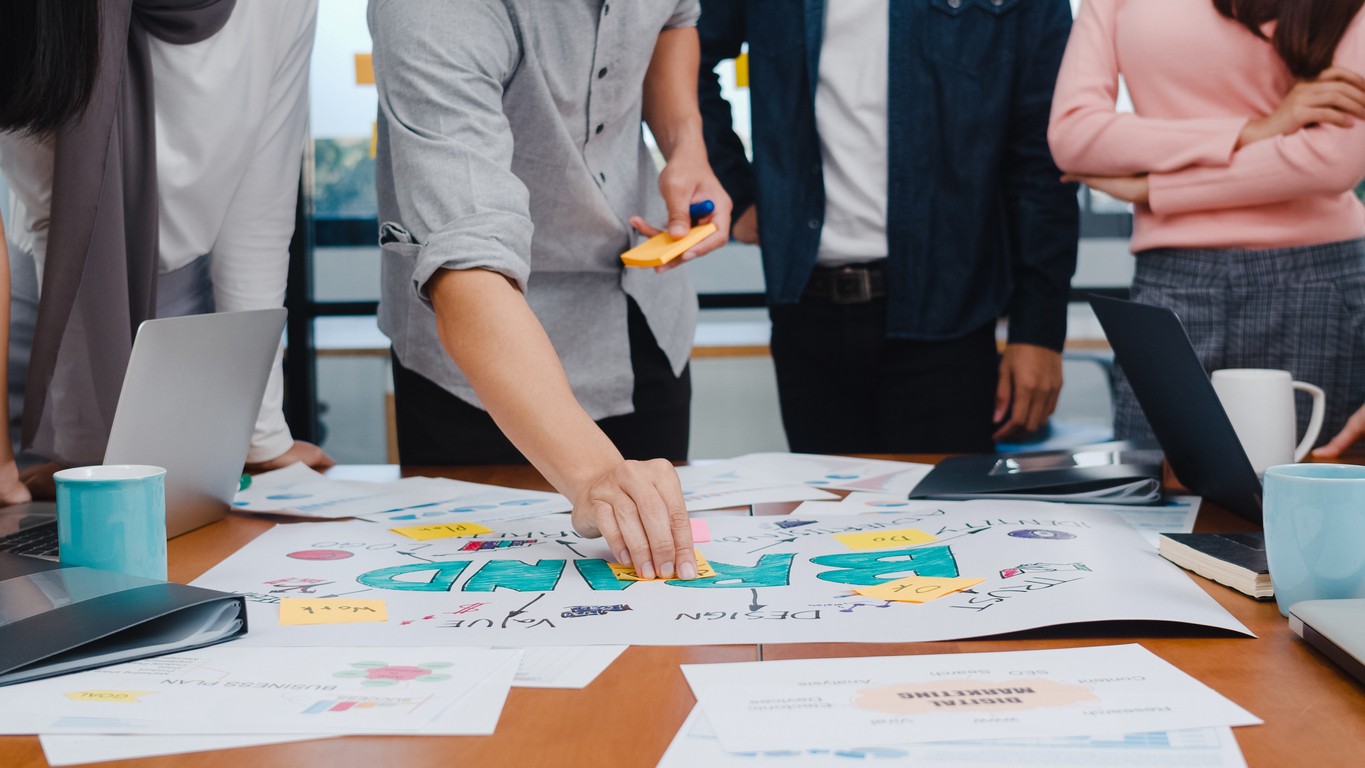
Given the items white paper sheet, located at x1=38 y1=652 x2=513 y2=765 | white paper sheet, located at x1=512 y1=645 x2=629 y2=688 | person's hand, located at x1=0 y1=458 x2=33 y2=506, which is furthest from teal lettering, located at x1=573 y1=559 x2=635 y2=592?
person's hand, located at x1=0 y1=458 x2=33 y2=506

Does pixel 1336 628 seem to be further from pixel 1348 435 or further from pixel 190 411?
pixel 190 411

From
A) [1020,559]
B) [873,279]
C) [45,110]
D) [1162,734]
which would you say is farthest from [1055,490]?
[45,110]

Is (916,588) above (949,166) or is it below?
below

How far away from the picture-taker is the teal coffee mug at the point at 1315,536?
0.74 meters

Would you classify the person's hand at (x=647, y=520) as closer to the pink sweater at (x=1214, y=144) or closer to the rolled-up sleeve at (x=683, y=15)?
the rolled-up sleeve at (x=683, y=15)

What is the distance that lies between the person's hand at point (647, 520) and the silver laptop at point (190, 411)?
386mm

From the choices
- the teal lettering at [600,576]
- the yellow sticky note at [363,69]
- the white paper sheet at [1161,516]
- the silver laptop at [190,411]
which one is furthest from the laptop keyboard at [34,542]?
the yellow sticky note at [363,69]

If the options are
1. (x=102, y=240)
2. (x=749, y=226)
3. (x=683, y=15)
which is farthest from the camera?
(x=749, y=226)

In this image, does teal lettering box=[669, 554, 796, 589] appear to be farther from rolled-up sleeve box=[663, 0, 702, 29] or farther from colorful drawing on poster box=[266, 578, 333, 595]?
rolled-up sleeve box=[663, 0, 702, 29]

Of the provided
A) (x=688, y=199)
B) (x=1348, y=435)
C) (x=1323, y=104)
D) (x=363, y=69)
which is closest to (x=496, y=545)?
(x=688, y=199)

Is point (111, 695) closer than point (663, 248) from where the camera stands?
Yes

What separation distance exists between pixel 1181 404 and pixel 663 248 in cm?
55

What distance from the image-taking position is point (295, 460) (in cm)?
145

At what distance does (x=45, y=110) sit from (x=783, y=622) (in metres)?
1.01
